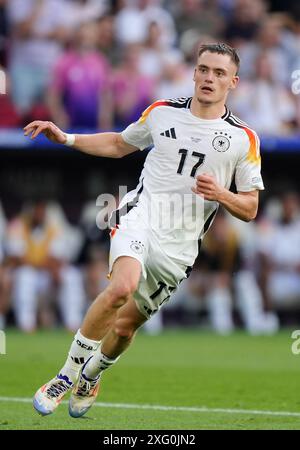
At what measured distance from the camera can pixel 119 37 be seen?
60.2 feet

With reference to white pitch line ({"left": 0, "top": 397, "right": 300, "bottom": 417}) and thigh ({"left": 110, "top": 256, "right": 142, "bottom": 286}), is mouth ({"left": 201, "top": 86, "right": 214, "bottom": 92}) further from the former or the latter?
white pitch line ({"left": 0, "top": 397, "right": 300, "bottom": 417})

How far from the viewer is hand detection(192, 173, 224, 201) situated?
24.3ft

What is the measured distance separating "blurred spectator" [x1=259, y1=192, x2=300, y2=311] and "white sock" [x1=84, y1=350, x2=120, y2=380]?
10.4 metres

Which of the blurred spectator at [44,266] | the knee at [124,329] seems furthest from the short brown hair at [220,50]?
the blurred spectator at [44,266]

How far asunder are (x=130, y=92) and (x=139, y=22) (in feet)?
5.61

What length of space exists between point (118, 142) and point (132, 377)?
352 centimetres

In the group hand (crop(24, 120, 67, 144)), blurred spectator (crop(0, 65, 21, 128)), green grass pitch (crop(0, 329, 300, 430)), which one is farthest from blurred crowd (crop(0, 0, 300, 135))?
hand (crop(24, 120, 67, 144))

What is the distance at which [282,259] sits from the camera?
1845cm

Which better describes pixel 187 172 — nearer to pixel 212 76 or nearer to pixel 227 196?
pixel 227 196

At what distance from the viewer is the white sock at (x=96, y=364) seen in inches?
312

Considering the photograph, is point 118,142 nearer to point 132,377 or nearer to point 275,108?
point 132,377

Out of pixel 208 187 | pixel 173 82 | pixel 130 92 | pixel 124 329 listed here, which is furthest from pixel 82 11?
pixel 208 187

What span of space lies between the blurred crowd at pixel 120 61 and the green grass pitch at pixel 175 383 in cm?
371
